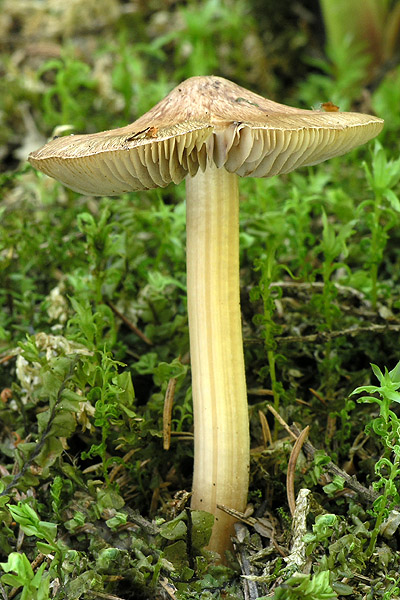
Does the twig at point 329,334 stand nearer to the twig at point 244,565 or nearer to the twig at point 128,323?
the twig at point 128,323

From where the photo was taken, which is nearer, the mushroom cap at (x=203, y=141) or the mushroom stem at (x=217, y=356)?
the mushroom cap at (x=203, y=141)

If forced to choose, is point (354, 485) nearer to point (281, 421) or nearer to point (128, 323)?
point (281, 421)

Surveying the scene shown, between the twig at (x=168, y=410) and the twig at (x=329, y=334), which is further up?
the twig at (x=329, y=334)

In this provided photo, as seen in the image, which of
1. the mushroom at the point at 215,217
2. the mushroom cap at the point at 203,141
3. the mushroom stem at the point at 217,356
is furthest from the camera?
the mushroom stem at the point at 217,356

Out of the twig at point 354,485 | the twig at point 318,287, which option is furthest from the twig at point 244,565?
the twig at point 318,287

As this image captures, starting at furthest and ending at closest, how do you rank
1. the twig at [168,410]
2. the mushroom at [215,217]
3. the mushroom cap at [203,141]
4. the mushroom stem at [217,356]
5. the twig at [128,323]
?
the twig at [128,323] < the twig at [168,410] < the mushroom stem at [217,356] < the mushroom at [215,217] < the mushroom cap at [203,141]

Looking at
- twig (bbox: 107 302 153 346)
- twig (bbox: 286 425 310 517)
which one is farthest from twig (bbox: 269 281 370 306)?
twig (bbox: 286 425 310 517)

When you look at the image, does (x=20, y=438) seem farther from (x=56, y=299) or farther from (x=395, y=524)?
(x=395, y=524)

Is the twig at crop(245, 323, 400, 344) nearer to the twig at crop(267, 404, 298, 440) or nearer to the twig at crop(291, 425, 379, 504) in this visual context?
the twig at crop(267, 404, 298, 440)

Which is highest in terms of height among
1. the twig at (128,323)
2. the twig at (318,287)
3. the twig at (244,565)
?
the twig at (318,287)
